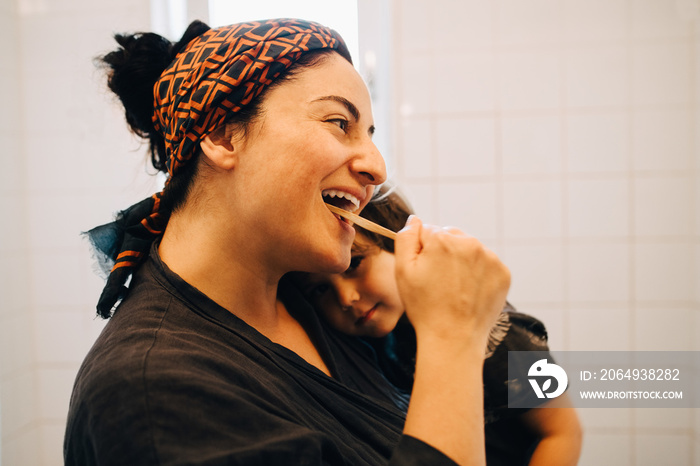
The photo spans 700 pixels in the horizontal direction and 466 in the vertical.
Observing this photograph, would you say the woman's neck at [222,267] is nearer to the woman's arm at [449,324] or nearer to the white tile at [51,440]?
the woman's arm at [449,324]

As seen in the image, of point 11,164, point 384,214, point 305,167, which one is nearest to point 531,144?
point 384,214

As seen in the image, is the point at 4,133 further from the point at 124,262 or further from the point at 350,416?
the point at 350,416

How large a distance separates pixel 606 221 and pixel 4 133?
2.07 metres

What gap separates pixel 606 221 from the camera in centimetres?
166

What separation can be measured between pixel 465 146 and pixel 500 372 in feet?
3.24

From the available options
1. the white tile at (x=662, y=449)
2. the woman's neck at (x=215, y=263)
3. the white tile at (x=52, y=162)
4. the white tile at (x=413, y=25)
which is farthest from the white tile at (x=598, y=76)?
the white tile at (x=52, y=162)

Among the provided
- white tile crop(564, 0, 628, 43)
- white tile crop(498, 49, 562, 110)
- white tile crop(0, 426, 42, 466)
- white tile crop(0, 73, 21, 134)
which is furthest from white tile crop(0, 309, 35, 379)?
white tile crop(564, 0, 628, 43)

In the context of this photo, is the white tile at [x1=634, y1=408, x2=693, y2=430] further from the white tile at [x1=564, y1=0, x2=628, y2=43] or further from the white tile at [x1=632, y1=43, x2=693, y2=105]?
the white tile at [x1=564, y1=0, x2=628, y2=43]

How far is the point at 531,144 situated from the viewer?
1667 millimetres

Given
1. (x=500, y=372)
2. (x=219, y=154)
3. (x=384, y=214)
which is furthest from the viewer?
(x=384, y=214)

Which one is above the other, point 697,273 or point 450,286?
point 450,286

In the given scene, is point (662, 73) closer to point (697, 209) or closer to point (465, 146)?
point (697, 209)

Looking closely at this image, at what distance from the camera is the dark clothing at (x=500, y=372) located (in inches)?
35.4

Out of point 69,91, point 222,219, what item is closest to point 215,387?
point 222,219
